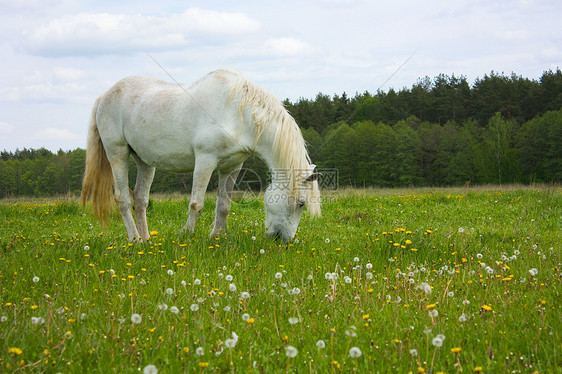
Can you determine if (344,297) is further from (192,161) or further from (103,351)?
(192,161)

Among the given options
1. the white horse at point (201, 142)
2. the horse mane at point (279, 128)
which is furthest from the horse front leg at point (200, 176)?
the horse mane at point (279, 128)

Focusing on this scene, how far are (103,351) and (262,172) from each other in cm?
5059

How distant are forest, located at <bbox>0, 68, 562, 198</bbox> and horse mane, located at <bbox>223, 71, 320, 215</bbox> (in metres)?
42.3

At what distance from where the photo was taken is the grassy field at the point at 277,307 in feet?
6.96

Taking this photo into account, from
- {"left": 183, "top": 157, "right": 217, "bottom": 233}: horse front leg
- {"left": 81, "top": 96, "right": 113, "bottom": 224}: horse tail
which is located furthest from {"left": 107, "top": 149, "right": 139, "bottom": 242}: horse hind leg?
{"left": 183, "top": 157, "right": 217, "bottom": 233}: horse front leg

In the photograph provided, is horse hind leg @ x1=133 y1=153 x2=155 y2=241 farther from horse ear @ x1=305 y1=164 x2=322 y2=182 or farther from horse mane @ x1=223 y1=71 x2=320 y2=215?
horse ear @ x1=305 y1=164 x2=322 y2=182

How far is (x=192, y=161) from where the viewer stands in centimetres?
627

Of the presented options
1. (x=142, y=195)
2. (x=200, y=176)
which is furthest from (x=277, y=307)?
(x=142, y=195)

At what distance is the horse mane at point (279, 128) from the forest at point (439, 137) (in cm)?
4228

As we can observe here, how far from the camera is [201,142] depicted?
5.79 metres

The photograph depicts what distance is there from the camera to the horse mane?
5.47 meters

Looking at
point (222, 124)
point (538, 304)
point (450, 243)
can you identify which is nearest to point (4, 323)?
point (538, 304)

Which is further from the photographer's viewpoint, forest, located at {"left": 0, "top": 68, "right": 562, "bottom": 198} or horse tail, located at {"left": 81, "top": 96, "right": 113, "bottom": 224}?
forest, located at {"left": 0, "top": 68, "right": 562, "bottom": 198}

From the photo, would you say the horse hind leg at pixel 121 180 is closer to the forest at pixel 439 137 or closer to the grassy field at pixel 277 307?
the grassy field at pixel 277 307
